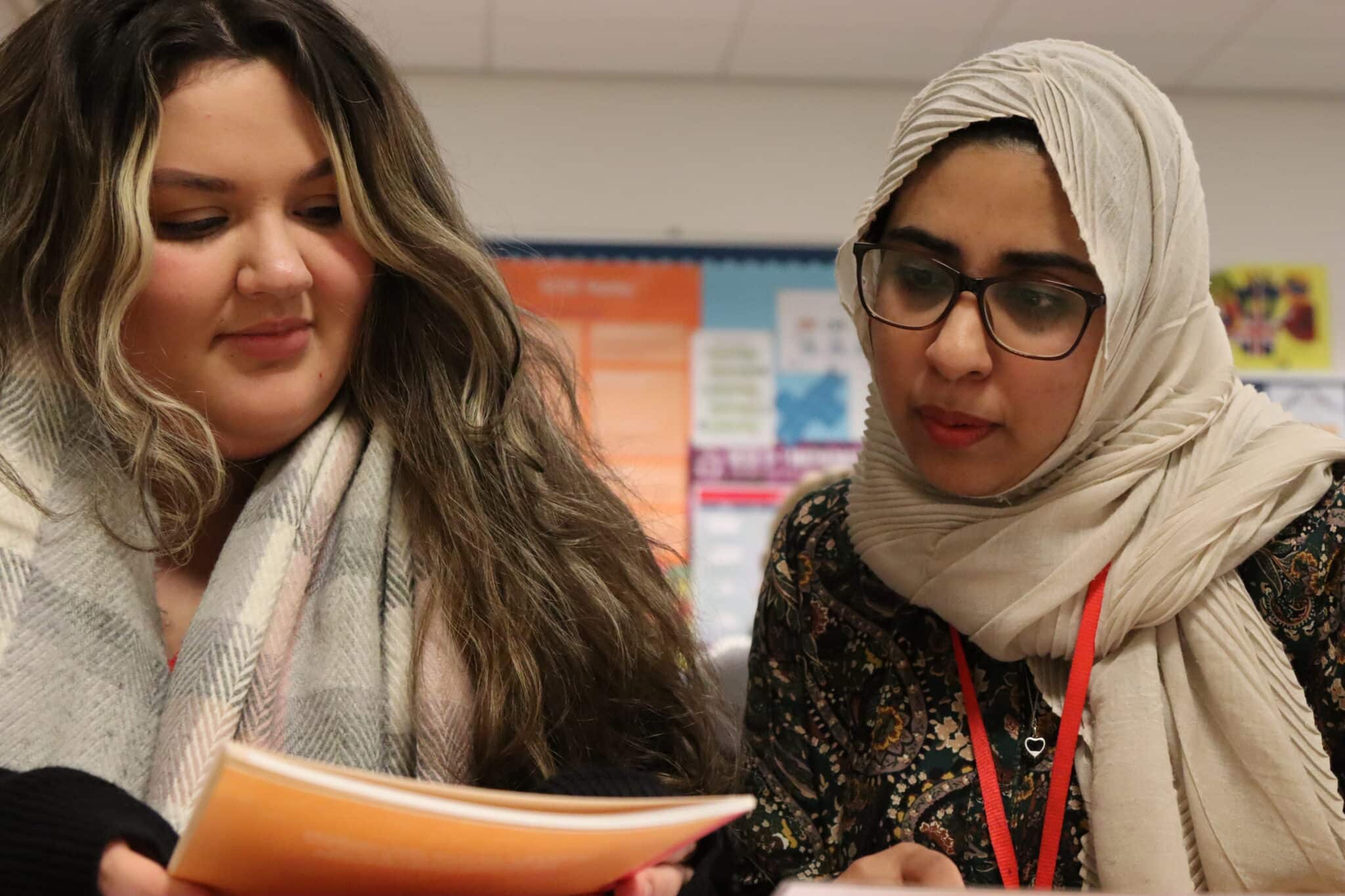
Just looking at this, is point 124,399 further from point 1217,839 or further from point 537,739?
point 1217,839

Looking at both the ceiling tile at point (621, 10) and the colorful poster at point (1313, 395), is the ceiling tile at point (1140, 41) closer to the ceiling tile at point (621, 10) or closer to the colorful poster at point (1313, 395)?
the ceiling tile at point (621, 10)

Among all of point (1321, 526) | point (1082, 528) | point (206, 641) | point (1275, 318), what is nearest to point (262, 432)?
point (206, 641)

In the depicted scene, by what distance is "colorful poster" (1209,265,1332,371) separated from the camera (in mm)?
4254

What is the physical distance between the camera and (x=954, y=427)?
104 centimetres

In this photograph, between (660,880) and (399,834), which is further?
(660,880)

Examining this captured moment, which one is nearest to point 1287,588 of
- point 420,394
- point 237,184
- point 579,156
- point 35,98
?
point 420,394

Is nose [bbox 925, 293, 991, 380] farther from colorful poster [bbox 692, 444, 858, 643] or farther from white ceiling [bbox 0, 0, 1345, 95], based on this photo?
colorful poster [bbox 692, 444, 858, 643]

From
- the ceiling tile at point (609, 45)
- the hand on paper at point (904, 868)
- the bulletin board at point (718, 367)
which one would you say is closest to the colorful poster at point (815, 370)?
the bulletin board at point (718, 367)

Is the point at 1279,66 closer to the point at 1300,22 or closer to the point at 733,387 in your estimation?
the point at 1300,22

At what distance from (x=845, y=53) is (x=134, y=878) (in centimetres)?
374

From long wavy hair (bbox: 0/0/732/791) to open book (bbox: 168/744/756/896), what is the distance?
0.38 meters

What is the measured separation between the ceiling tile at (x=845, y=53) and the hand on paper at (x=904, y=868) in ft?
10.8

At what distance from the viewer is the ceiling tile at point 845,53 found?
3930 millimetres

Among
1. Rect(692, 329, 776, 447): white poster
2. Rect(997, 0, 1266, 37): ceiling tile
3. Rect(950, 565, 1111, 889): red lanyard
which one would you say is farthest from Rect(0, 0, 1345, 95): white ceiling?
Rect(950, 565, 1111, 889): red lanyard
